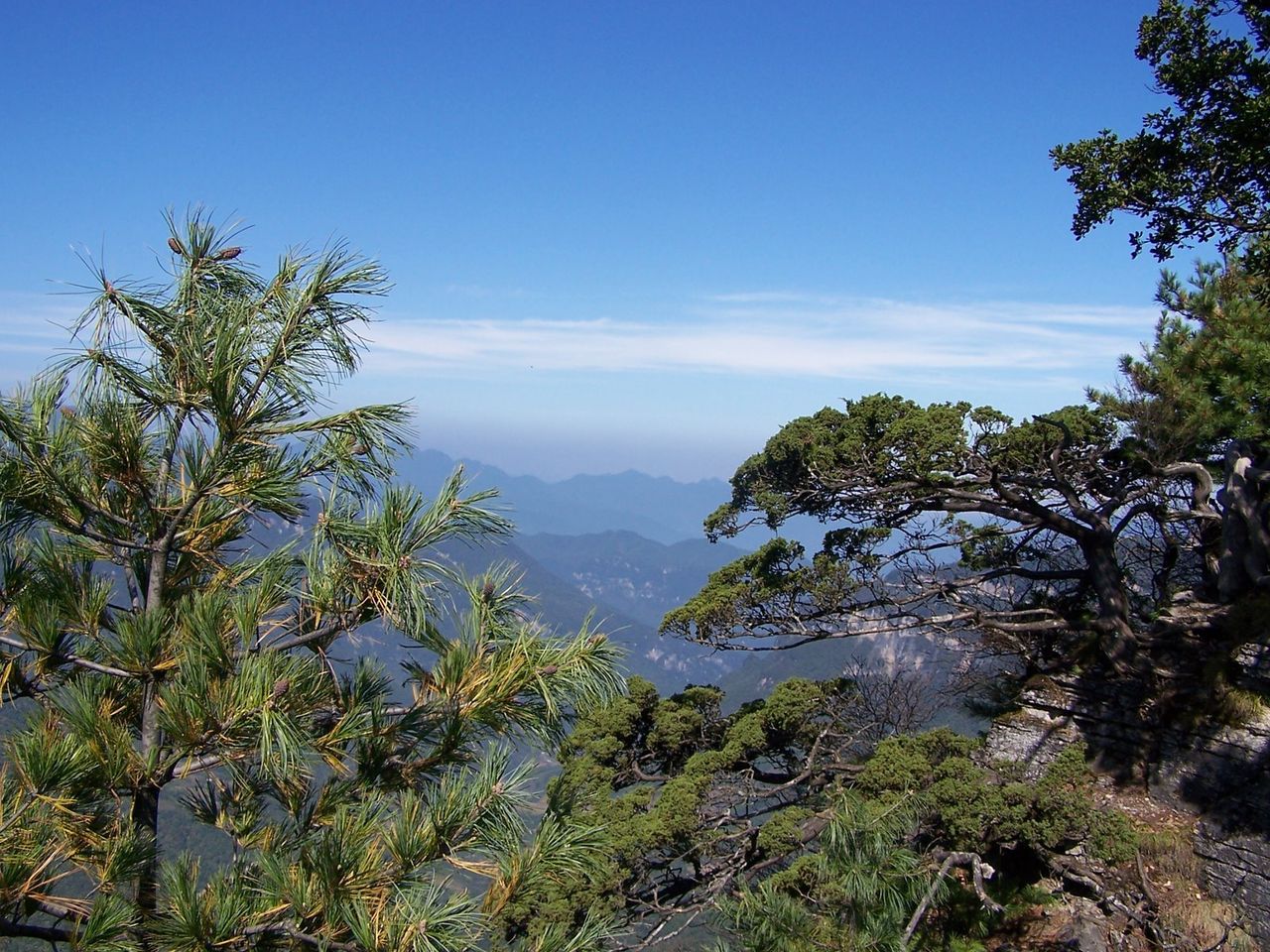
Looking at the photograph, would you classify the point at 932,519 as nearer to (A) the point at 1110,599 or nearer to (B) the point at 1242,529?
(A) the point at 1110,599

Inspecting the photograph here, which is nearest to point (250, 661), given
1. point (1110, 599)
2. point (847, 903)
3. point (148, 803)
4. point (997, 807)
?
point (148, 803)

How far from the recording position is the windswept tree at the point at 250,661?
2697 mm

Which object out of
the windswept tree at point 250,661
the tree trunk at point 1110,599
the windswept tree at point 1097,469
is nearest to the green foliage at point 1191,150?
the windswept tree at point 1097,469

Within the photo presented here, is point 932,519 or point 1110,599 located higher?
point 932,519

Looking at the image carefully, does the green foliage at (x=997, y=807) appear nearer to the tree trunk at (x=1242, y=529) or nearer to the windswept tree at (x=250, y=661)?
the tree trunk at (x=1242, y=529)

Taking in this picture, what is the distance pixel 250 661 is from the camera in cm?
273

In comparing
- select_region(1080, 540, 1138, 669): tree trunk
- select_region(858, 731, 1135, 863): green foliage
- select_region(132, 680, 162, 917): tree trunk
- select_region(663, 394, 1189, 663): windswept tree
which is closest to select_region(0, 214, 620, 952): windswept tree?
select_region(132, 680, 162, 917): tree trunk

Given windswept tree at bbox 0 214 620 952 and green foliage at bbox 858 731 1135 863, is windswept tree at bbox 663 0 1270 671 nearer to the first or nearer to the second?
green foliage at bbox 858 731 1135 863

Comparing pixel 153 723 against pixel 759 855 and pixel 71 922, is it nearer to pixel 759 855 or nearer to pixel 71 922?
pixel 71 922

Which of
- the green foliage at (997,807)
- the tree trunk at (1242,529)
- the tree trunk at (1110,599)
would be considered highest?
the tree trunk at (1242,529)

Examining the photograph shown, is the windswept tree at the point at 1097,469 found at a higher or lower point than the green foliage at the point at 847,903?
higher

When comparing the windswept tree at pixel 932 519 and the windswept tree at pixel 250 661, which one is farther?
the windswept tree at pixel 932 519

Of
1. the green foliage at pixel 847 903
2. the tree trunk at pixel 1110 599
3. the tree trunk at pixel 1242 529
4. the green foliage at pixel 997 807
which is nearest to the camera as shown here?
the green foliage at pixel 847 903

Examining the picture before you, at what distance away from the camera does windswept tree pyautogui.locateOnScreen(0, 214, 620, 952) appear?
106 inches
